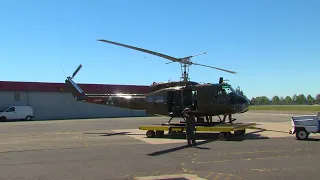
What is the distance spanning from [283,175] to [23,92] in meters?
43.6

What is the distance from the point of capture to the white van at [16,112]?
39969mm

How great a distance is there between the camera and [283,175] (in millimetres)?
8070

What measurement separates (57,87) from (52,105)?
272 centimetres

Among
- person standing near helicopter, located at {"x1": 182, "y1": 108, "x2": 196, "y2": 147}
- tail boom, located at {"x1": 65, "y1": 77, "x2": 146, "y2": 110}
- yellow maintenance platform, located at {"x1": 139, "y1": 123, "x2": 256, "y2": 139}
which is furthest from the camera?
tail boom, located at {"x1": 65, "y1": 77, "x2": 146, "y2": 110}

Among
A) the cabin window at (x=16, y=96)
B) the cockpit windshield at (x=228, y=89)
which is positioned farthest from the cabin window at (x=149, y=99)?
the cabin window at (x=16, y=96)

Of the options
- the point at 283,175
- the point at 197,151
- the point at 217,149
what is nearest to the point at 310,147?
the point at 217,149

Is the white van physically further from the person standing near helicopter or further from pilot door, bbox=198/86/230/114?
the person standing near helicopter

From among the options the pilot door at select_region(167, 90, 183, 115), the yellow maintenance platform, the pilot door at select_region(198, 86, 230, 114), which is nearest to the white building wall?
the pilot door at select_region(167, 90, 183, 115)

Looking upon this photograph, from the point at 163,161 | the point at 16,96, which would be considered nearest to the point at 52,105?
the point at 16,96

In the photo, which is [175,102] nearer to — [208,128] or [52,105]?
[208,128]

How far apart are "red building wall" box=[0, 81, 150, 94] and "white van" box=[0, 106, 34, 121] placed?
3701mm

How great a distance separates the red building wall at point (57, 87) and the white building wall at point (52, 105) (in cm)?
85

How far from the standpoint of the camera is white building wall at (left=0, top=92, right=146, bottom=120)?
4512 centimetres

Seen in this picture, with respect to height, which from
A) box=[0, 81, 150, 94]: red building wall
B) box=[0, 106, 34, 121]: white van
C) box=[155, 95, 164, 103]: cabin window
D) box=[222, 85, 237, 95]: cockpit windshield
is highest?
box=[0, 81, 150, 94]: red building wall
